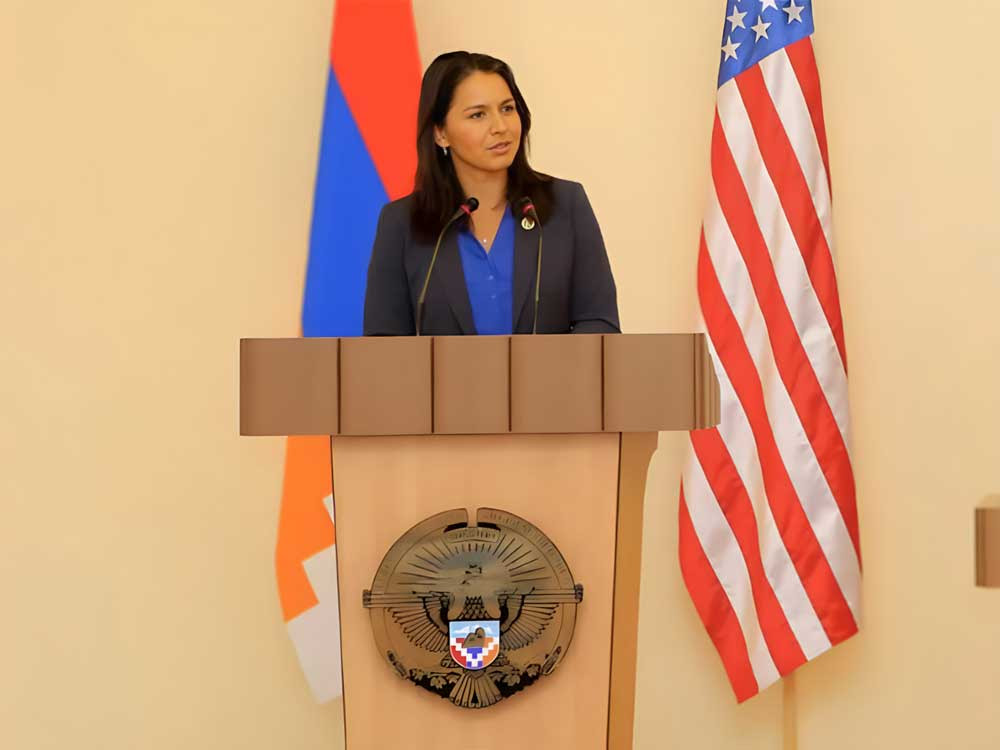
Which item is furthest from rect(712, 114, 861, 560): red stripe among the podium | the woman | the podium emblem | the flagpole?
the podium emblem

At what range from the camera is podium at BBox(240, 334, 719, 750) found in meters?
1.52

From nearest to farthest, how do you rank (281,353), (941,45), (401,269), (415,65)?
(281,353), (401,269), (415,65), (941,45)

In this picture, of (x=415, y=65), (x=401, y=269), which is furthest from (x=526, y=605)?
(x=415, y=65)

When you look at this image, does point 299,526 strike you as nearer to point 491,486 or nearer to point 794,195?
point 491,486

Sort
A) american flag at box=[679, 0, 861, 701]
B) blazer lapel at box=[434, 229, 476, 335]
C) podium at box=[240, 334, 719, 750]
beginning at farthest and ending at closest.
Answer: american flag at box=[679, 0, 861, 701], blazer lapel at box=[434, 229, 476, 335], podium at box=[240, 334, 719, 750]

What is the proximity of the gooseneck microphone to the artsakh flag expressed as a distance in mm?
997

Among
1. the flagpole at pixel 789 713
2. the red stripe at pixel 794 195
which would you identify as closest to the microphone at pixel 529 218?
the red stripe at pixel 794 195

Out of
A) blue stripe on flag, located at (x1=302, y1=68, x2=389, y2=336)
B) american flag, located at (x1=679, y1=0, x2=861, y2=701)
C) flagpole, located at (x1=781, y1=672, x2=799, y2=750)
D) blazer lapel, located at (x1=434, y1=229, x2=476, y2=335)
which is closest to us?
blazer lapel, located at (x1=434, y1=229, x2=476, y2=335)

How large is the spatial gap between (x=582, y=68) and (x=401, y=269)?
58.9 inches

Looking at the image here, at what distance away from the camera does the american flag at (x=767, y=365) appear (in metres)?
→ 2.95

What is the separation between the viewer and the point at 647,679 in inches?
125

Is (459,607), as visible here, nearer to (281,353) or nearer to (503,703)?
(503,703)

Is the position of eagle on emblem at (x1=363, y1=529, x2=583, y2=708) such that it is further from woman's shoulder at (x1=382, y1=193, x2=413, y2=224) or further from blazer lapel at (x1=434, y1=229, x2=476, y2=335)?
woman's shoulder at (x1=382, y1=193, x2=413, y2=224)

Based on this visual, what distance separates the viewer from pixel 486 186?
191 cm
